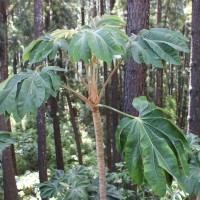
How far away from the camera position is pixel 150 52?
7.32 feet

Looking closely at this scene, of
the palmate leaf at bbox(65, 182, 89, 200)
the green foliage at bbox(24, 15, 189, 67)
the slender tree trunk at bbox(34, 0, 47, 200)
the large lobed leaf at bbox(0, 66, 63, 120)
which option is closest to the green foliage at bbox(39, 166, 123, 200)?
the palmate leaf at bbox(65, 182, 89, 200)

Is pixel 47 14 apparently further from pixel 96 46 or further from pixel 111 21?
pixel 96 46

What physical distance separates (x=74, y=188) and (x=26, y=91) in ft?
4.38

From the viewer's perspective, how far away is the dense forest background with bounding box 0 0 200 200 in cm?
405

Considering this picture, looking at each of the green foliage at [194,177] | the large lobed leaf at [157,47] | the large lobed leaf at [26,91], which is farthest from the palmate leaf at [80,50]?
the green foliage at [194,177]

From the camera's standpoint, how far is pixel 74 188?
9.89 ft

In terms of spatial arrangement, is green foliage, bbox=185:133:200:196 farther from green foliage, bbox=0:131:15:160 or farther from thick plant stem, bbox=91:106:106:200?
green foliage, bbox=0:131:15:160

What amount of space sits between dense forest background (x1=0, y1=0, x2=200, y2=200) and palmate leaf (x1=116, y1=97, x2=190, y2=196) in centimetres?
33

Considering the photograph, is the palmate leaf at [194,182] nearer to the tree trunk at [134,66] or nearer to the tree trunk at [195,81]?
the tree trunk at [134,66]

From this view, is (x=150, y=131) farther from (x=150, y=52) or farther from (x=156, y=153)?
(x=150, y=52)

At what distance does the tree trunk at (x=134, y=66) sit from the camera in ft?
15.0

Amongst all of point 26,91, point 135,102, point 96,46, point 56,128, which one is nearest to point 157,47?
point 135,102

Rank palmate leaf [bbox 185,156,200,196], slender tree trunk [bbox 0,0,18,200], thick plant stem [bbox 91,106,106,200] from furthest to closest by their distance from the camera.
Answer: slender tree trunk [bbox 0,0,18,200] → palmate leaf [bbox 185,156,200,196] → thick plant stem [bbox 91,106,106,200]

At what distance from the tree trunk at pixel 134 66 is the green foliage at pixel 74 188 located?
1.66 meters
